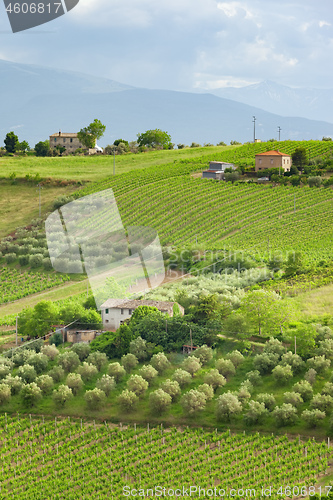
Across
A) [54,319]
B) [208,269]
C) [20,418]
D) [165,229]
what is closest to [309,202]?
[165,229]

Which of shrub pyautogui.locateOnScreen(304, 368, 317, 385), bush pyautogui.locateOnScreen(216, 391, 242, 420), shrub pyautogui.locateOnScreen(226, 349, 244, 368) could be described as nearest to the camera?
bush pyautogui.locateOnScreen(216, 391, 242, 420)

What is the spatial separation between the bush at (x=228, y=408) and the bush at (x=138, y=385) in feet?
14.3

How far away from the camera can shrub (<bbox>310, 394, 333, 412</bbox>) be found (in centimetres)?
3381

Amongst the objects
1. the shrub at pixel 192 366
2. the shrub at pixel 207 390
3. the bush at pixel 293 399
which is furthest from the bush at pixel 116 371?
the bush at pixel 293 399

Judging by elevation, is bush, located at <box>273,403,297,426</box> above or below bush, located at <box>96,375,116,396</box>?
below

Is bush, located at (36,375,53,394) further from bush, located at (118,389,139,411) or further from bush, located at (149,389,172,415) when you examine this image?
bush, located at (149,389,172,415)

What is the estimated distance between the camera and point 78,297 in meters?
52.8

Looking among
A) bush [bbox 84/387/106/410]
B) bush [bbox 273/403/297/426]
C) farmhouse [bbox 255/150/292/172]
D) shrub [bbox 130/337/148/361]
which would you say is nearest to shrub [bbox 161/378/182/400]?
bush [bbox 84/387/106/410]

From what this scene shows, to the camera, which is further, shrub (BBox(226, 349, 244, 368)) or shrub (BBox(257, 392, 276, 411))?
shrub (BBox(226, 349, 244, 368))

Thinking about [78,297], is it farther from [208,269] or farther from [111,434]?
[111,434]

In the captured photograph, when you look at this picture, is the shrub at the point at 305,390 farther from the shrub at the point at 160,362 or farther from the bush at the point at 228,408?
the shrub at the point at 160,362

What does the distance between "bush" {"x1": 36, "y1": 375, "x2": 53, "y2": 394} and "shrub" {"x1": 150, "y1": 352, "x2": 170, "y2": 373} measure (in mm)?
5590

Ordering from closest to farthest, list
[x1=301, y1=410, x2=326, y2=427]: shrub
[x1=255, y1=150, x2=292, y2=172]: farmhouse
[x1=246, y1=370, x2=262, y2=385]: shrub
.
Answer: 1. [x1=301, y1=410, x2=326, y2=427]: shrub
2. [x1=246, y1=370, x2=262, y2=385]: shrub
3. [x1=255, y1=150, x2=292, y2=172]: farmhouse

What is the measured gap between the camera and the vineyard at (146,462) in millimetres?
28938
